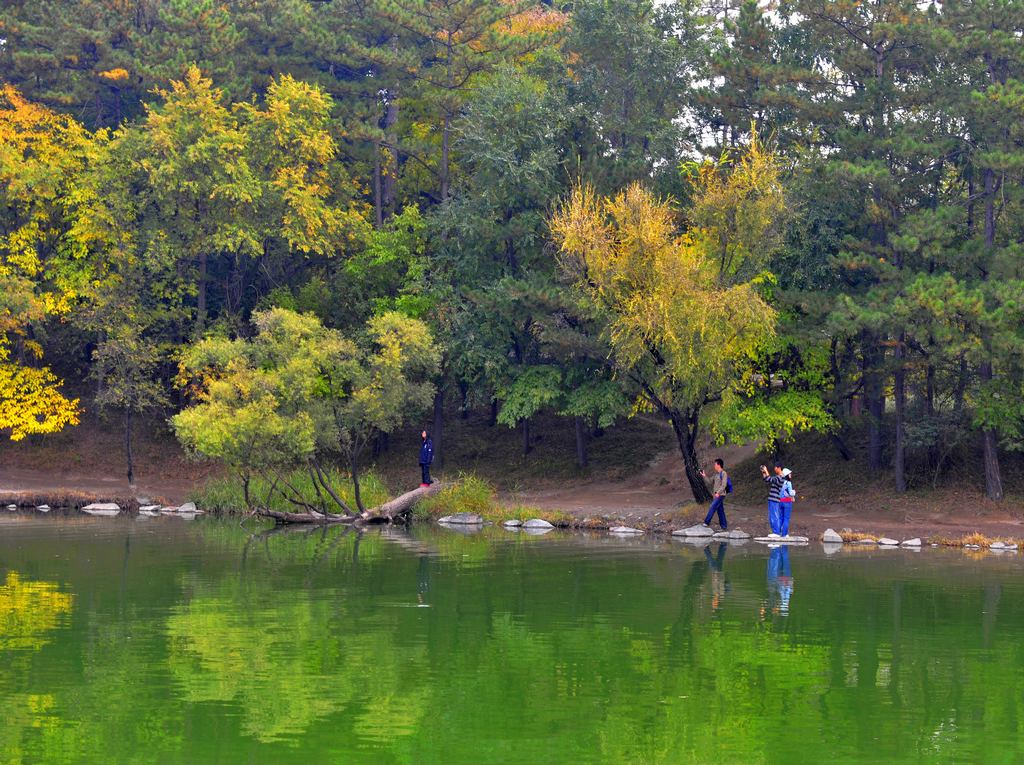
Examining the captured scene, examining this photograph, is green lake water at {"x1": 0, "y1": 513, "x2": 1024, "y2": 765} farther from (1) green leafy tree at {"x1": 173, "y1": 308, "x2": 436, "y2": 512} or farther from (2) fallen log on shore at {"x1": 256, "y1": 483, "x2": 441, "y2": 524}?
(2) fallen log on shore at {"x1": 256, "y1": 483, "x2": 441, "y2": 524}

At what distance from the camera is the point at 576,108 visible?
43.9 meters

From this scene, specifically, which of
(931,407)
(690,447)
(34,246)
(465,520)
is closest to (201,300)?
(34,246)

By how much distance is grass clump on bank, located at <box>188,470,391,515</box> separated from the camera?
39.1m

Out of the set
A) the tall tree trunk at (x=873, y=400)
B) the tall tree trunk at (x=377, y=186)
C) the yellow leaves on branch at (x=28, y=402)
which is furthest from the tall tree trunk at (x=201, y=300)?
the tall tree trunk at (x=873, y=400)

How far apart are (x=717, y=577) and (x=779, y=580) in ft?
4.16

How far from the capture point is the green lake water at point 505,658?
12711 mm

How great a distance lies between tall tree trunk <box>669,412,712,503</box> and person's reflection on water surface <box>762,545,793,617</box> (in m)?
5.03

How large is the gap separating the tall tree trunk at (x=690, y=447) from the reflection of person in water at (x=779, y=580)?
5.28 m

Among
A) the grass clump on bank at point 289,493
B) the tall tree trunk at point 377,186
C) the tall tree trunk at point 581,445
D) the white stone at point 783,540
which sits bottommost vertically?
the white stone at point 783,540

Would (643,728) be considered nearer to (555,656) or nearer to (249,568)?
(555,656)

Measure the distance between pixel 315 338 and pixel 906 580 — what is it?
1833 centimetres

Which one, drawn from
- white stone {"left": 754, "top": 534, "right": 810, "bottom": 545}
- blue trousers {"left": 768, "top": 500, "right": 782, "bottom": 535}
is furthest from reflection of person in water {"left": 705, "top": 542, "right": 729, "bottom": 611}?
blue trousers {"left": 768, "top": 500, "right": 782, "bottom": 535}

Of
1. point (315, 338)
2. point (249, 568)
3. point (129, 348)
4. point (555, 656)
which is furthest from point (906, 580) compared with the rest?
point (129, 348)

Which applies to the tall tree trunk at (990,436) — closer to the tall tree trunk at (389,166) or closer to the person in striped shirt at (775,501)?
the person in striped shirt at (775,501)
